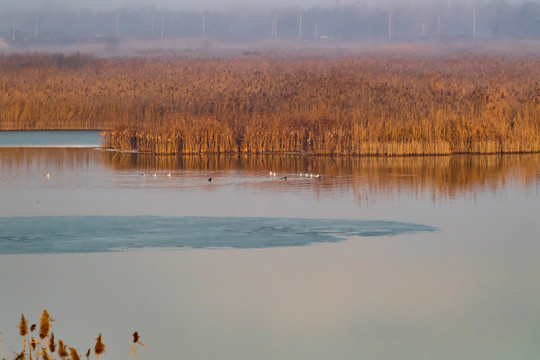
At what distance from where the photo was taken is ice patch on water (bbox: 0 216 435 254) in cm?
952

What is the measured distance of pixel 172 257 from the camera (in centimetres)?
883

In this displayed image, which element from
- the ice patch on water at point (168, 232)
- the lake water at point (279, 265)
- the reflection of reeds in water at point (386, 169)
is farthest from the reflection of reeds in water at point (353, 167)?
the ice patch on water at point (168, 232)

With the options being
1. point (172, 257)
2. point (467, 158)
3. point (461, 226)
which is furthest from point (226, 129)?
point (172, 257)

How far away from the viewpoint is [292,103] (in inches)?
1050

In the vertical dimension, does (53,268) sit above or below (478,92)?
below

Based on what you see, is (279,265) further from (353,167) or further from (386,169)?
(353,167)

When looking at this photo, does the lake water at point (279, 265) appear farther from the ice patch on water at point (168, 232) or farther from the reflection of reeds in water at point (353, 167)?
the reflection of reeds in water at point (353, 167)

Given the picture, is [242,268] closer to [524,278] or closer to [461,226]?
[524,278]

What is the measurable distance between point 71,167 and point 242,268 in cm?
1082

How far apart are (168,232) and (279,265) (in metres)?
2.23

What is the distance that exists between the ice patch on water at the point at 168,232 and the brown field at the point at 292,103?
9764 mm

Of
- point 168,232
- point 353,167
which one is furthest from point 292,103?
point 168,232

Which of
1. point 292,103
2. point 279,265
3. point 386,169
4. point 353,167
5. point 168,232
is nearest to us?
point 279,265

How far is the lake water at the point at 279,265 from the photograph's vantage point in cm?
632
